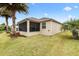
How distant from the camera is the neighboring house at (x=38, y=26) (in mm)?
2602

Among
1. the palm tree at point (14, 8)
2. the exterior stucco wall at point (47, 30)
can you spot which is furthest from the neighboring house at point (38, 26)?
the palm tree at point (14, 8)

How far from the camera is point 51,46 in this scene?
2582mm

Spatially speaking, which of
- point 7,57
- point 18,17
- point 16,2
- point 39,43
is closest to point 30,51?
point 39,43

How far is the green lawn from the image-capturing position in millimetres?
2539

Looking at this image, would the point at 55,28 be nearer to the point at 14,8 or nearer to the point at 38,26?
the point at 38,26

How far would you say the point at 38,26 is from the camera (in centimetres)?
263

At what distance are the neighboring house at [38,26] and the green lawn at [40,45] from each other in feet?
0.26

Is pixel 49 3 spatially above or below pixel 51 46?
above

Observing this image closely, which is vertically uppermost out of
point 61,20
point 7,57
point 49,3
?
point 49,3

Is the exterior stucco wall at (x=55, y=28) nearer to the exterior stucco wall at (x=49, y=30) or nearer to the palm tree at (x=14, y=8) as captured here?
the exterior stucco wall at (x=49, y=30)

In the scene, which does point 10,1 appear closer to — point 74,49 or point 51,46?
point 51,46

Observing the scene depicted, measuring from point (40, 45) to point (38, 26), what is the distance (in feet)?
0.99

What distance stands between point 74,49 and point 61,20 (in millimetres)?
497

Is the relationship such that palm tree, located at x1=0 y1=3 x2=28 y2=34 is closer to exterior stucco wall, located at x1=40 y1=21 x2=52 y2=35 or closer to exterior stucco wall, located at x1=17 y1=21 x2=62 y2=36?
exterior stucco wall, located at x1=17 y1=21 x2=62 y2=36
